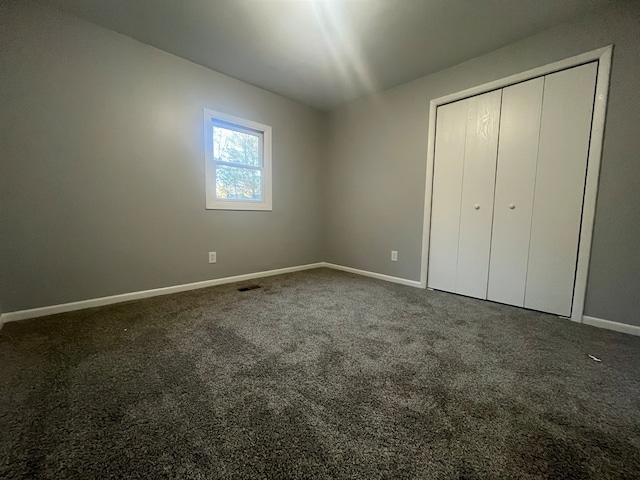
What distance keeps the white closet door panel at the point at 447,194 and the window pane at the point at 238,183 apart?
2.10 m

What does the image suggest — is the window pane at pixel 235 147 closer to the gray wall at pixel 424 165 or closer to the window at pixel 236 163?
the window at pixel 236 163


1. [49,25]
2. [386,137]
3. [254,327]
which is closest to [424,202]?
[386,137]

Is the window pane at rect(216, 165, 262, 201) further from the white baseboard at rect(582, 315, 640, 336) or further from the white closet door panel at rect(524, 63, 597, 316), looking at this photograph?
the white baseboard at rect(582, 315, 640, 336)

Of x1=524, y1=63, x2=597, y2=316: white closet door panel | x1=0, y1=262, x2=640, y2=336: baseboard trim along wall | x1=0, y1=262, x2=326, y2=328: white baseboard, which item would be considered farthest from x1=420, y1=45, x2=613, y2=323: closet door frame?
x1=0, y1=262, x2=326, y2=328: white baseboard

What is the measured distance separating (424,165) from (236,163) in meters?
2.15

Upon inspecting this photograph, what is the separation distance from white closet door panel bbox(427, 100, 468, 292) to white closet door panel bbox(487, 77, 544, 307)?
0.34m

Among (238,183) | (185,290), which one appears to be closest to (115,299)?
(185,290)

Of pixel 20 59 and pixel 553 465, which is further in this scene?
pixel 20 59

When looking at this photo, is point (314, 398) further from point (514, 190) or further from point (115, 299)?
point (514, 190)

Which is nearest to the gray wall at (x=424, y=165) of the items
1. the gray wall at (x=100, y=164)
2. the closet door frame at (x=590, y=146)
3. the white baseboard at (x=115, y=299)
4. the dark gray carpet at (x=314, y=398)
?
the closet door frame at (x=590, y=146)

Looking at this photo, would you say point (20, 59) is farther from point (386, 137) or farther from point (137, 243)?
point (386, 137)

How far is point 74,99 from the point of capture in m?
2.03

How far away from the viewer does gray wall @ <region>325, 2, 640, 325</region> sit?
1778 mm

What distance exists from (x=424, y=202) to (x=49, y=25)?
11.5 feet
